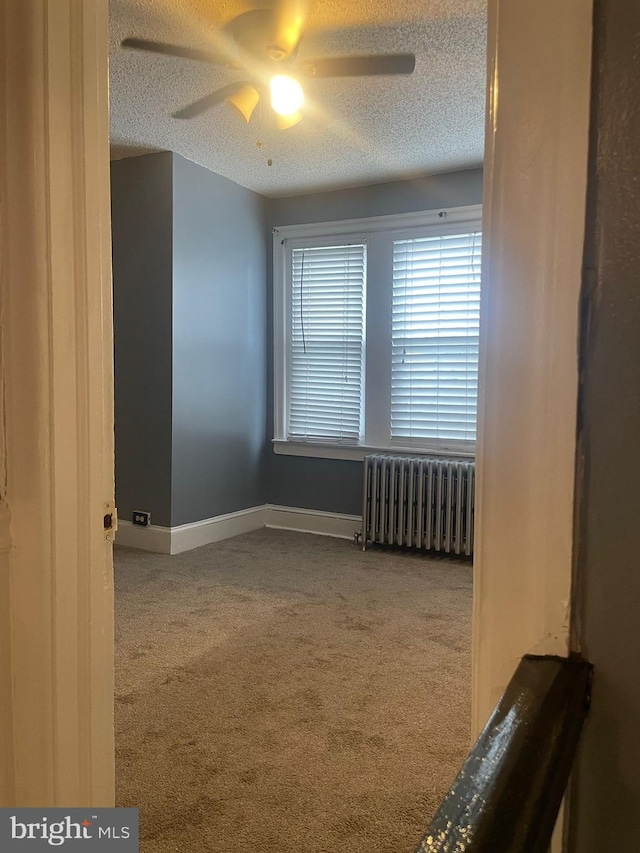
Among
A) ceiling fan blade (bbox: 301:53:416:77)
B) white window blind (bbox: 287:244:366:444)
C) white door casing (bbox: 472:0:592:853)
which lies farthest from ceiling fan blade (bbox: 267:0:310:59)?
white window blind (bbox: 287:244:366:444)

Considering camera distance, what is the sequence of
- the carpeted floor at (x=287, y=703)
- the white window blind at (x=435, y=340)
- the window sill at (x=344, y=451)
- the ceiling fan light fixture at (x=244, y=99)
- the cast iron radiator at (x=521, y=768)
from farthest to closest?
1. the window sill at (x=344, y=451)
2. the white window blind at (x=435, y=340)
3. the ceiling fan light fixture at (x=244, y=99)
4. the carpeted floor at (x=287, y=703)
5. the cast iron radiator at (x=521, y=768)

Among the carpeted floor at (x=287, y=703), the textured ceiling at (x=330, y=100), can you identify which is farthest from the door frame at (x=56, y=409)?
the textured ceiling at (x=330, y=100)

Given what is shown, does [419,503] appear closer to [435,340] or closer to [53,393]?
[435,340]

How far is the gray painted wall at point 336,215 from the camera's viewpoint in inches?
172

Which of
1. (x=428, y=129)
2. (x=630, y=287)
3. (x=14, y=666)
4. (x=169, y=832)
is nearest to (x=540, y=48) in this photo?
(x=630, y=287)

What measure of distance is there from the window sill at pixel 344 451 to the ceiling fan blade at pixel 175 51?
9.35 ft

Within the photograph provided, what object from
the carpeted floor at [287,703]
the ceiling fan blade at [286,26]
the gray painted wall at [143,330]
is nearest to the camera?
the carpeted floor at [287,703]

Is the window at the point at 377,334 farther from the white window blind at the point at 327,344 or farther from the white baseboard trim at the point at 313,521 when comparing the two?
the white baseboard trim at the point at 313,521

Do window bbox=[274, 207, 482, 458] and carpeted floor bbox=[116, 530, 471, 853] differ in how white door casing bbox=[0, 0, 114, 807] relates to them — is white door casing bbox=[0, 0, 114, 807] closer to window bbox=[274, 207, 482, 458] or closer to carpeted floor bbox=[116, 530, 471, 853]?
carpeted floor bbox=[116, 530, 471, 853]

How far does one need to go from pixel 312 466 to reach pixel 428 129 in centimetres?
256

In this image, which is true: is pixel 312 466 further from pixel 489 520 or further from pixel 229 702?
pixel 489 520

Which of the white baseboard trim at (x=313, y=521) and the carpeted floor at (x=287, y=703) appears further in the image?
the white baseboard trim at (x=313, y=521)

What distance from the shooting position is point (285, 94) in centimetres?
252

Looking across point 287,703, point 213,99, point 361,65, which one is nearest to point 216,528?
point 287,703
